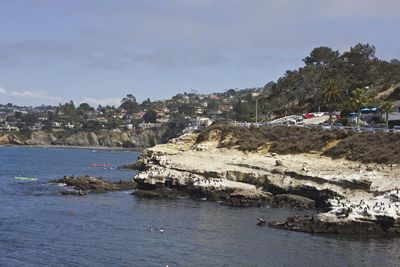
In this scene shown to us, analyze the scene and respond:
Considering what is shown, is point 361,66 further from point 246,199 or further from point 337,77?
point 246,199

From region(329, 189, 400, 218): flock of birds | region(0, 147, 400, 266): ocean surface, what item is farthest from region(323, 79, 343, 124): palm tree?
region(329, 189, 400, 218): flock of birds

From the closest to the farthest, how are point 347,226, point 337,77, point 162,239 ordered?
point 162,239 → point 347,226 → point 337,77

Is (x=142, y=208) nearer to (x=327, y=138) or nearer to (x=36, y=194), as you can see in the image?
(x=36, y=194)

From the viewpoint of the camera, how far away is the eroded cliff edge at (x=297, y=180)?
46.2 meters

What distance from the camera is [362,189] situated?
56.5 m

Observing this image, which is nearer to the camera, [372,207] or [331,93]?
[372,207]

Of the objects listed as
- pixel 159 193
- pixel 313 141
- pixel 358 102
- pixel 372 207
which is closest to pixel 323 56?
pixel 358 102

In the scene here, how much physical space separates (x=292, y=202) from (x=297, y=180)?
11.4ft

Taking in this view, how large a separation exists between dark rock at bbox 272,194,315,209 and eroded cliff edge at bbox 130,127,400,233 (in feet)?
3.52

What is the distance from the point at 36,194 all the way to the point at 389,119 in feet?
180

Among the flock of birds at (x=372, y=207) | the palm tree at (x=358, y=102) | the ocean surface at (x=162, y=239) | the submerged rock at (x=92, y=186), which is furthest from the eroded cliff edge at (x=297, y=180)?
the palm tree at (x=358, y=102)

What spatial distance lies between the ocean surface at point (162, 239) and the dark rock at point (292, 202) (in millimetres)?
2835

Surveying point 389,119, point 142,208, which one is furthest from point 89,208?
point 389,119

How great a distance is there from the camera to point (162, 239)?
147 ft
